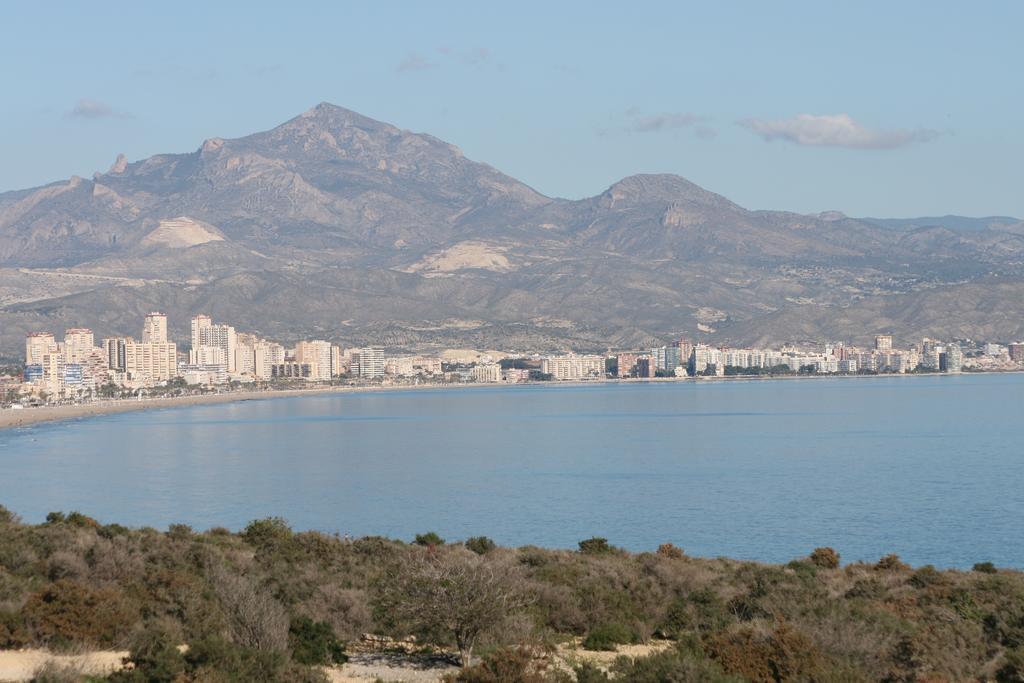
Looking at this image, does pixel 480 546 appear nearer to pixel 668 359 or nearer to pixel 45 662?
pixel 45 662

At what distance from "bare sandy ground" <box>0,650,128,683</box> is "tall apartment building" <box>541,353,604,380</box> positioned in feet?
461

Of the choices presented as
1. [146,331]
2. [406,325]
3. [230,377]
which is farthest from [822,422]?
[406,325]

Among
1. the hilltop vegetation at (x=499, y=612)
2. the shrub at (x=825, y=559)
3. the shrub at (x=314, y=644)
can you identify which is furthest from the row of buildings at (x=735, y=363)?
the shrub at (x=314, y=644)

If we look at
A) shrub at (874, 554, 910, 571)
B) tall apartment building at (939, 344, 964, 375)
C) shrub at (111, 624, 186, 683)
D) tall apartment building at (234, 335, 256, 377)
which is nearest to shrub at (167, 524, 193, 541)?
shrub at (111, 624, 186, 683)

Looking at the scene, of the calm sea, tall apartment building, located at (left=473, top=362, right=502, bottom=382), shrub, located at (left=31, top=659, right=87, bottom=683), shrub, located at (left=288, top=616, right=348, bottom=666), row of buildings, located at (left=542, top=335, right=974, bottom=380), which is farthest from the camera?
row of buildings, located at (left=542, top=335, right=974, bottom=380)

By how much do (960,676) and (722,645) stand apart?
1542mm

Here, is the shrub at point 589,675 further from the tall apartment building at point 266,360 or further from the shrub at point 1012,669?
the tall apartment building at point 266,360

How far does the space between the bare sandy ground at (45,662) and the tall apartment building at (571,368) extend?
461 feet

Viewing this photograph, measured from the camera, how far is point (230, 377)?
447ft

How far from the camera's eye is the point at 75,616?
32.7 feet

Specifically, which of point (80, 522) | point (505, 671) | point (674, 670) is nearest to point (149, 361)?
point (80, 522)

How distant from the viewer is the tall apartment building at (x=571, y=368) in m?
150

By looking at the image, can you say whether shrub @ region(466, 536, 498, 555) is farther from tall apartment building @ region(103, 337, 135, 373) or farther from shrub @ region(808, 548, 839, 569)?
tall apartment building @ region(103, 337, 135, 373)

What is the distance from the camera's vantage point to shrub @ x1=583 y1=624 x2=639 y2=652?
413 inches
